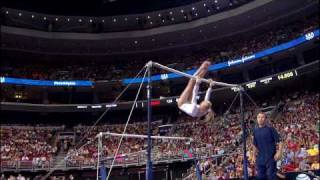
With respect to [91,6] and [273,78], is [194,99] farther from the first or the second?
[91,6]

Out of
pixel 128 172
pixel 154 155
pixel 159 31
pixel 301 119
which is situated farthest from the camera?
pixel 159 31

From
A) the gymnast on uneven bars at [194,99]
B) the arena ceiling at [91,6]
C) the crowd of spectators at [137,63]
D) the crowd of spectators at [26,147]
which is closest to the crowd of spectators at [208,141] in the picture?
the crowd of spectators at [26,147]

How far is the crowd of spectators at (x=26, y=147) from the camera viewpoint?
31.4m

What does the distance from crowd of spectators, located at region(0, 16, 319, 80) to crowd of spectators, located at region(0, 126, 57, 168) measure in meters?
5.67

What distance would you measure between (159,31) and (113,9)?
17.1 feet

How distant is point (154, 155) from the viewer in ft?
99.4

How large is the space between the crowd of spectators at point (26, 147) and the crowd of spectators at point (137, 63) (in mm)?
5665

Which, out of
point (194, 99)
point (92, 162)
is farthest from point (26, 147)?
point (194, 99)

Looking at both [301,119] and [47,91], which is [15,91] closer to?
[47,91]

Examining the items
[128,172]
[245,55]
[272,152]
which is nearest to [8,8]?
[128,172]

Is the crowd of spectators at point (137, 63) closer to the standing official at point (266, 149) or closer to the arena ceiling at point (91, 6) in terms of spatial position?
the arena ceiling at point (91, 6)

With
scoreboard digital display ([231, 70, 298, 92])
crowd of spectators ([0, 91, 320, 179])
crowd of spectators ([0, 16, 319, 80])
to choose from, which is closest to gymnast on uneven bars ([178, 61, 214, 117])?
crowd of spectators ([0, 91, 320, 179])

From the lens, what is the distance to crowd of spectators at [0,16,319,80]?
117ft

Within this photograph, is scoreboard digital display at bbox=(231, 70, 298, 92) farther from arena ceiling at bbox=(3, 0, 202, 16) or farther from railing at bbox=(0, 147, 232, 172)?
arena ceiling at bbox=(3, 0, 202, 16)
